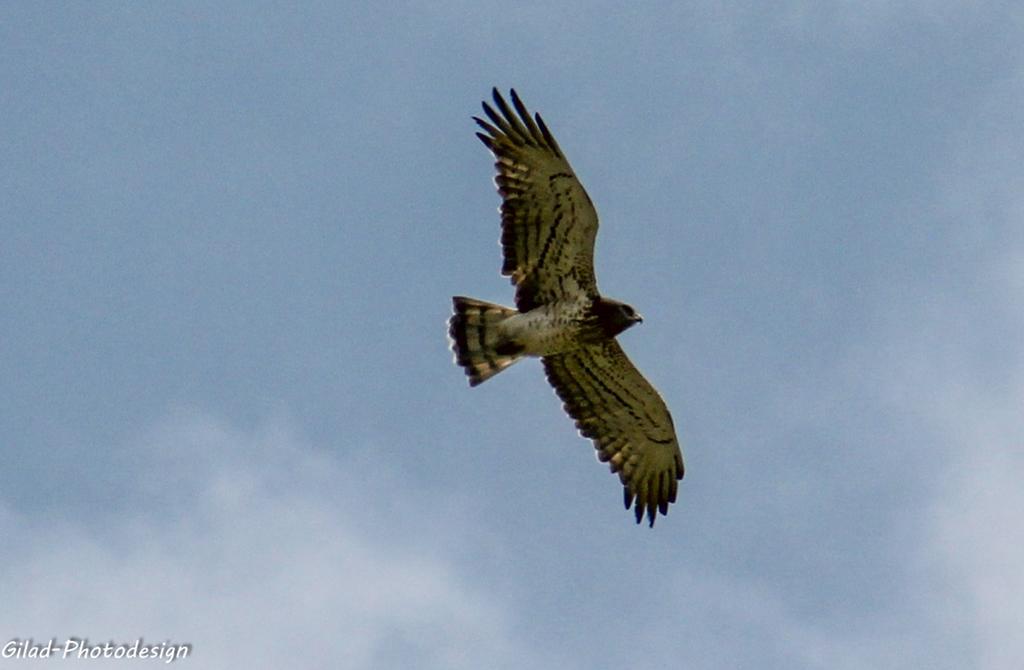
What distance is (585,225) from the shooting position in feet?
46.6

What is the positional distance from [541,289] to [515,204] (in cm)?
87

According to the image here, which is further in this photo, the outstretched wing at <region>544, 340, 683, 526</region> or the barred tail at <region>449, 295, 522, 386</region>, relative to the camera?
the outstretched wing at <region>544, 340, 683, 526</region>

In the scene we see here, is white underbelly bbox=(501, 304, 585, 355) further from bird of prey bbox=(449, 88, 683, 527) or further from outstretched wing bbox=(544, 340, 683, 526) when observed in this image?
outstretched wing bbox=(544, 340, 683, 526)

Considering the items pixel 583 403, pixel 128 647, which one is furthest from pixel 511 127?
pixel 128 647

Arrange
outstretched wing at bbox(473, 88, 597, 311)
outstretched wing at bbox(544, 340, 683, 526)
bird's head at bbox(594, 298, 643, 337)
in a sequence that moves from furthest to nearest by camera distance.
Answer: outstretched wing at bbox(544, 340, 683, 526)
bird's head at bbox(594, 298, 643, 337)
outstretched wing at bbox(473, 88, 597, 311)

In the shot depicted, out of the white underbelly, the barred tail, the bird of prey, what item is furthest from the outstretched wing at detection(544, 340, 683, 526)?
the barred tail

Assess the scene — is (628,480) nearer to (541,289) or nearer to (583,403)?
(583,403)

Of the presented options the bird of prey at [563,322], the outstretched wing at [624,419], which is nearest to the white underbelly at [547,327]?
the bird of prey at [563,322]

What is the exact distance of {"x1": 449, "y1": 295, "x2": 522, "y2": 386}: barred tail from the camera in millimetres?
14875

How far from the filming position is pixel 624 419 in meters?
15.8

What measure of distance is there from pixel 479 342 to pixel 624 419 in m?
1.83

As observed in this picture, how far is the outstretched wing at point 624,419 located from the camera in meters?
15.4

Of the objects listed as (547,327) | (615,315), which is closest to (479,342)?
(547,327)

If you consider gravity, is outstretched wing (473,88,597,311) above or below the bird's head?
above
